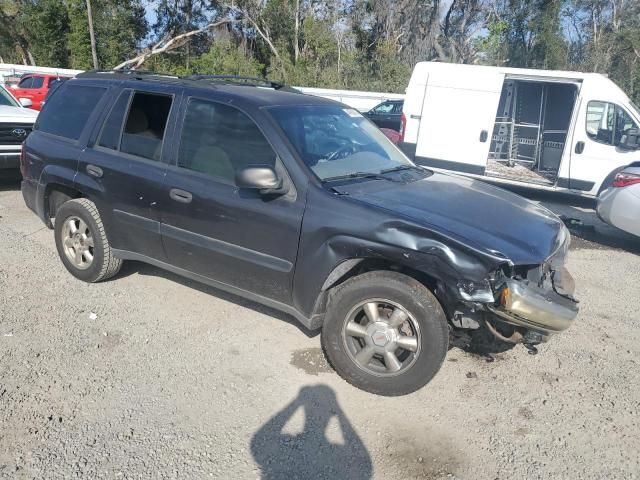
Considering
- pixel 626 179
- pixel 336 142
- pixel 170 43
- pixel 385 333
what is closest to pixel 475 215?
pixel 385 333

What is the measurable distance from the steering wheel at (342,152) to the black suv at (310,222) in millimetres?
21

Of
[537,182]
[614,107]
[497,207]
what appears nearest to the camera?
[497,207]

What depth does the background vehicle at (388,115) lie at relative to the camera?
1666cm

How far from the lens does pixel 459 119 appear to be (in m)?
9.88

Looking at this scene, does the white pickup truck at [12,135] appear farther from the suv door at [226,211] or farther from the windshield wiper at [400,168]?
the windshield wiper at [400,168]

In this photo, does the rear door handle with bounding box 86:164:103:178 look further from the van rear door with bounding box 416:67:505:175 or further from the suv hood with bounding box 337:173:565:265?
the van rear door with bounding box 416:67:505:175

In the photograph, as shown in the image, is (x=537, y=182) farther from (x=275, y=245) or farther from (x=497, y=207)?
(x=275, y=245)

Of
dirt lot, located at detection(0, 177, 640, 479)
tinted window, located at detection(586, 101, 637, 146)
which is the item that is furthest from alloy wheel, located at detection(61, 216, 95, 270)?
tinted window, located at detection(586, 101, 637, 146)

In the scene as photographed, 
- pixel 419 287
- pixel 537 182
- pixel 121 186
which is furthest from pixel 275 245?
pixel 537 182

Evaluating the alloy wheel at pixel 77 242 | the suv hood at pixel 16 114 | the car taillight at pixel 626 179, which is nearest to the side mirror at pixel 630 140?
the car taillight at pixel 626 179

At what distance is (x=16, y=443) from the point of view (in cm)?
279

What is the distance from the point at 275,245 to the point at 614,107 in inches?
315

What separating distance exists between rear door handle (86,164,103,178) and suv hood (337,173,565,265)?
2180 millimetres

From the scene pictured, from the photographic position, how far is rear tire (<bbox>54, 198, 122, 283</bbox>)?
4539 mm
